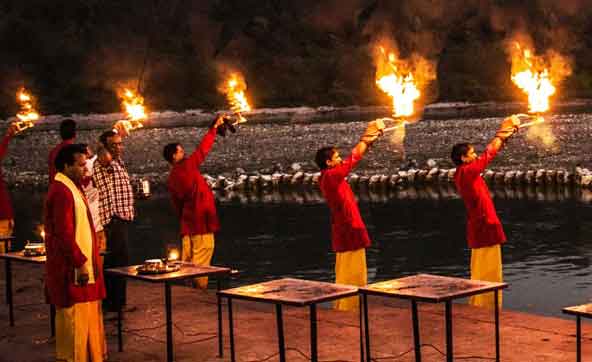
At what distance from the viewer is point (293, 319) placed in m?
10.0

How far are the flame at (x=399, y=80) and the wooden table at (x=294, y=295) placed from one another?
97.8 inches

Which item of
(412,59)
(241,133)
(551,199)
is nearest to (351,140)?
(241,133)

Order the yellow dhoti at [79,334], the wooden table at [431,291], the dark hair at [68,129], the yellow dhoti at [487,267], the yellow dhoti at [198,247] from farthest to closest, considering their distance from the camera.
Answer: the yellow dhoti at [198,247] → the dark hair at [68,129] → the yellow dhoti at [487,267] → the yellow dhoti at [79,334] → the wooden table at [431,291]

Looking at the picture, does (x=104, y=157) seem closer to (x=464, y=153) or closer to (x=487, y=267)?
(x=464, y=153)

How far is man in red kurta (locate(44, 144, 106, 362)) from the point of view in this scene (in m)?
7.78

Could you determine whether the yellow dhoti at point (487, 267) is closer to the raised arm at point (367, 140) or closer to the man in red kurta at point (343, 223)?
the man in red kurta at point (343, 223)

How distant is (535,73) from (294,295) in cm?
425

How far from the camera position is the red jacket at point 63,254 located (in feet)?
25.5

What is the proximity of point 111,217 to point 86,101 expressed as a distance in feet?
278

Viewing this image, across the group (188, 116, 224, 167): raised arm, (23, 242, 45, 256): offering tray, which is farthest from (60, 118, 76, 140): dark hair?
(23, 242, 45, 256): offering tray

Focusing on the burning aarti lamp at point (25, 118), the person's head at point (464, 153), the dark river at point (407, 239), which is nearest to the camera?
the person's head at point (464, 153)

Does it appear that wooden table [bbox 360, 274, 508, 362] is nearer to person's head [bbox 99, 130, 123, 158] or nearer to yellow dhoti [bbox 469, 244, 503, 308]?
yellow dhoti [bbox 469, 244, 503, 308]

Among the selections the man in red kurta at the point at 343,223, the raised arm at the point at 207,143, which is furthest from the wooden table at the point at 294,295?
the raised arm at the point at 207,143

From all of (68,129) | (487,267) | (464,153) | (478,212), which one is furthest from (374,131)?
(68,129)
